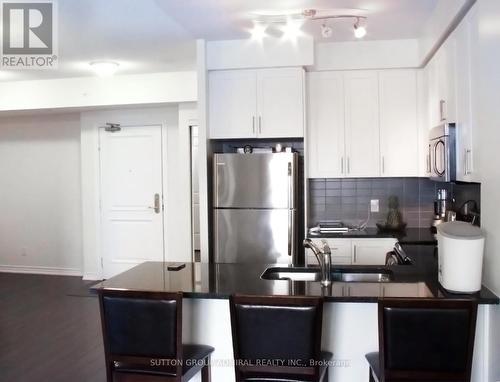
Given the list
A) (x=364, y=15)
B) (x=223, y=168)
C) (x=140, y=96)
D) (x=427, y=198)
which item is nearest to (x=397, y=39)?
(x=364, y=15)

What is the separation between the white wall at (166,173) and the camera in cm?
528

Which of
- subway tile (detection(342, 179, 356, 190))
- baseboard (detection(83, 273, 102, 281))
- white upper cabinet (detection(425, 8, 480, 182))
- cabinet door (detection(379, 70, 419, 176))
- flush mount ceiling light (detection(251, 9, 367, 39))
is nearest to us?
white upper cabinet (detection(425, 8, 480, 182))

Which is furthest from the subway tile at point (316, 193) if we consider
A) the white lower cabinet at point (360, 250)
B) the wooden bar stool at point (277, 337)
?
the wooden bar stool at point (277, 337)

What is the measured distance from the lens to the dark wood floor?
3309 mm

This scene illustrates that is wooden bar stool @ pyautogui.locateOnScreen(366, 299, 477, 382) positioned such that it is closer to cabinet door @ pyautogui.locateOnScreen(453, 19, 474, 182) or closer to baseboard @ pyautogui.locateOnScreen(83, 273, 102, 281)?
cabinet door @ pyautogui.locateOnScreen(453, 19, 474, 182)

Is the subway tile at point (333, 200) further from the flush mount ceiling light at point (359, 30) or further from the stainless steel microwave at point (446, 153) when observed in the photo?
the flush mount ceiling light at point (359, 30)

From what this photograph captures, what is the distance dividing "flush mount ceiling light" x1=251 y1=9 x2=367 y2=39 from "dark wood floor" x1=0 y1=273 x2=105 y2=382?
115 inches

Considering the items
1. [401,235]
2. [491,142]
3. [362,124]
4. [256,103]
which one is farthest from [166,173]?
[491,142]

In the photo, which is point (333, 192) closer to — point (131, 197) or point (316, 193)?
point (316, 193)

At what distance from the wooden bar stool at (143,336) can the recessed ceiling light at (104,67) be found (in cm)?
328

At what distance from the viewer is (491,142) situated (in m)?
2.06

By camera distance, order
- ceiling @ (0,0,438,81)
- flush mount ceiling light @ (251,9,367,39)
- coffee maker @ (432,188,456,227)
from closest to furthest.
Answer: ceiling @ (0,0,438,81)
flush mount ceiling light @ (251,9,367,39)
coffee maker @ (432,188,456,227)

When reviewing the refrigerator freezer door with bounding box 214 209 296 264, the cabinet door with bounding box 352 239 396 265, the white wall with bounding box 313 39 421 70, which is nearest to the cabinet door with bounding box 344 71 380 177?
the white wall with bounding box 313 39 421 70

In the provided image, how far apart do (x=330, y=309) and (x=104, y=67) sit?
3652 mm
